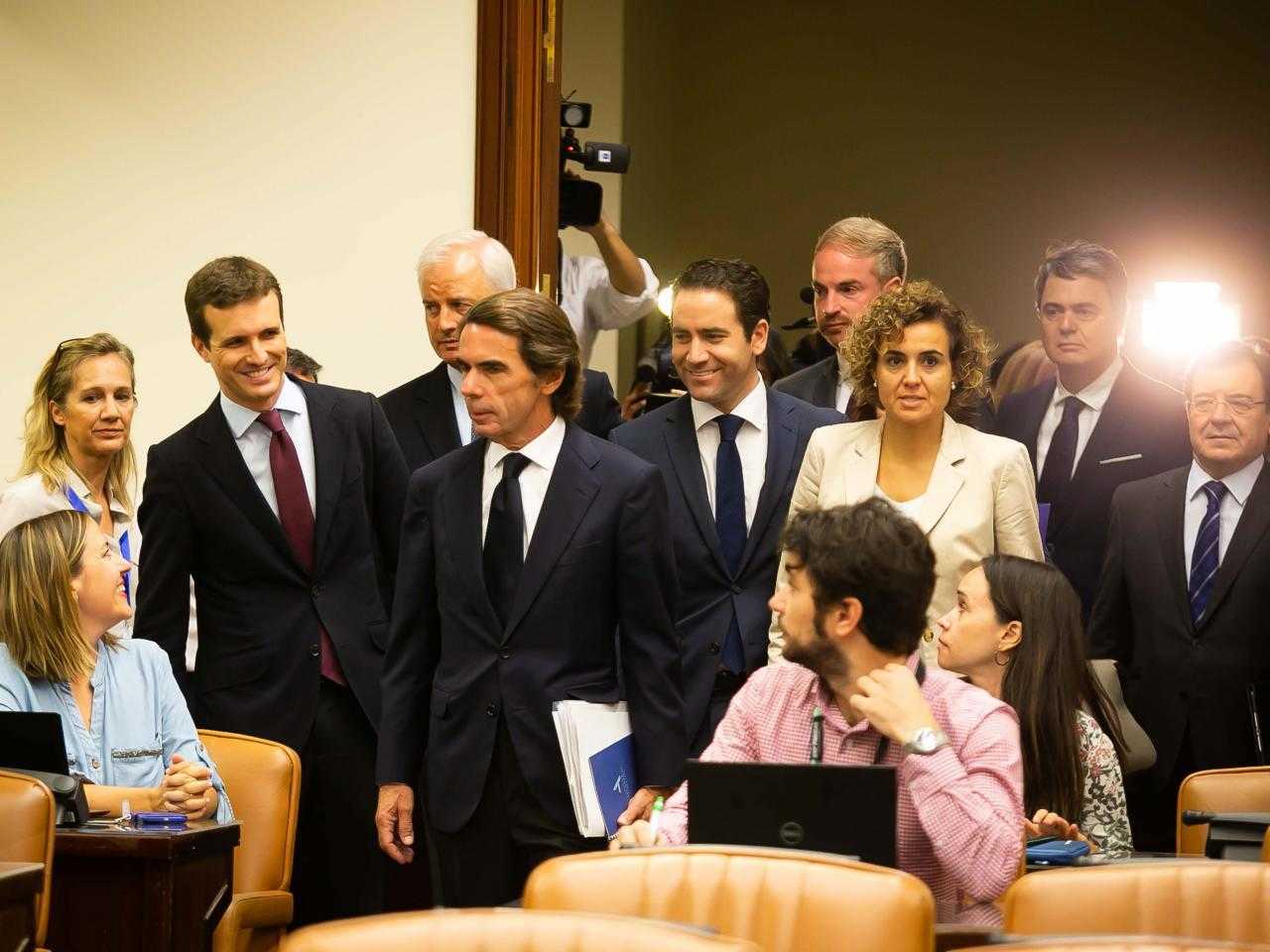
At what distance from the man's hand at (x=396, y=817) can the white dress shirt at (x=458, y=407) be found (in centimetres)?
114

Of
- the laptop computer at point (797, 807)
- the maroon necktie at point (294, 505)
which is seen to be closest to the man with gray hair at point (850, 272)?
the maroon necktie at point (294, 505)

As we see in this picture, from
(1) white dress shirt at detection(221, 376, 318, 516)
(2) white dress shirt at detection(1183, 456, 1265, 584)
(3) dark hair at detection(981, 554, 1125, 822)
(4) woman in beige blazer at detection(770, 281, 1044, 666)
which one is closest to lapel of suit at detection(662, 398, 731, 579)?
(4) woman in beige blazer at detection(770, 281, 1044, 666)

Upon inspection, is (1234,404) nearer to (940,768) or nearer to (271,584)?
(940,768)

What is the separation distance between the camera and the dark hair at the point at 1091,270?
500cm

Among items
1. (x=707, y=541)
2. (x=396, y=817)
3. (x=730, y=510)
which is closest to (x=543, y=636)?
(x=396, y=817)

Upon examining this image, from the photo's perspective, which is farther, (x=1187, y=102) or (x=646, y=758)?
(x=1187, y=102)

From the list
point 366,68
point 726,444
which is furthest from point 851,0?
point 726,444

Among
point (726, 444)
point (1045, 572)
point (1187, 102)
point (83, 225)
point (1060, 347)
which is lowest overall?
point (1045, 572)

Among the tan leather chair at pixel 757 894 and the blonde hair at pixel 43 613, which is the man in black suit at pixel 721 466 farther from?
the tan leather chair at pixel 757 894

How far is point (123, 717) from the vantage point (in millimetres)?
3777

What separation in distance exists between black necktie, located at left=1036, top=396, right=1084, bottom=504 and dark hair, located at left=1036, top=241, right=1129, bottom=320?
1.04ft

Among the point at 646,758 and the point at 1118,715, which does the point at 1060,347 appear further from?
the point at 646,758

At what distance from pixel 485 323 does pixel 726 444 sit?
0.76 metres

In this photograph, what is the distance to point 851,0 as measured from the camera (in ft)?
39.3
